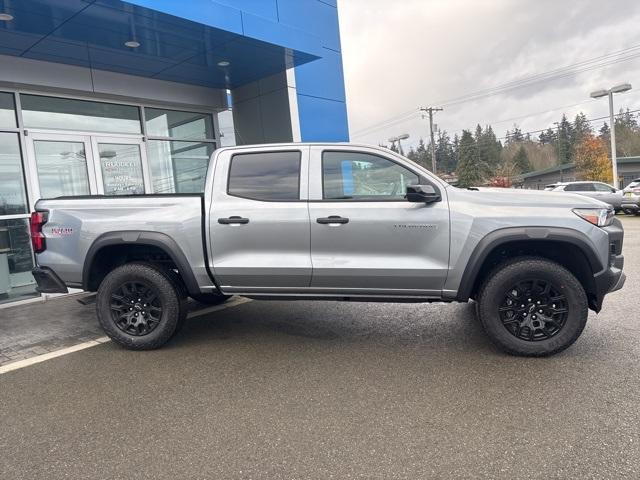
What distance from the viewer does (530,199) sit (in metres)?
4.20

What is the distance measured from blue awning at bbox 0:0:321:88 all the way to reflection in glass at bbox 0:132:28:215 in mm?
1367

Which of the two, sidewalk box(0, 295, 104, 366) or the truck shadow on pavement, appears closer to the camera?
the truck shadow on pavement

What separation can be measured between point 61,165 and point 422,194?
6.77 meters

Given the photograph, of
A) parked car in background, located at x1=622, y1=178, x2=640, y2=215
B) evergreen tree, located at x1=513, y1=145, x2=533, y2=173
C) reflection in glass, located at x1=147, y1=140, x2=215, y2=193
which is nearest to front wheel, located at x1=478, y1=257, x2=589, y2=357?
reflection in glass, located at x1=147, y1=140, x2=215, y2=193

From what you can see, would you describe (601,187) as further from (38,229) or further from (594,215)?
(38,229)

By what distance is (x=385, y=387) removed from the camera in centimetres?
378

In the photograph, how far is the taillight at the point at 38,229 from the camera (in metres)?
4.97

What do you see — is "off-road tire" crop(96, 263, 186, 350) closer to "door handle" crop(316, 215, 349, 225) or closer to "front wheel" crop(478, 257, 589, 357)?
"door handle" crop(316, 215, 349, 225)

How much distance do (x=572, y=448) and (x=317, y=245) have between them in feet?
8.33

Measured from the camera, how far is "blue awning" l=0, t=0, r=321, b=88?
20.3 ft

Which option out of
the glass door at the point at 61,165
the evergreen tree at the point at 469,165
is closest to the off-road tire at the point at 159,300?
the glass door at the point at 61,165

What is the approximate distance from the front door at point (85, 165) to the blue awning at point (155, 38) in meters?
1.30

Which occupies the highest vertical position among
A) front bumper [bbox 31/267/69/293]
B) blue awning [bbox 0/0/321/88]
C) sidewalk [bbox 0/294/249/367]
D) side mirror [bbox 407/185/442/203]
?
blue awning [bbox 0/0/321/88]

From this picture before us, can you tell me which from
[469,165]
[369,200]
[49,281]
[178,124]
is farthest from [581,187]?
[469,165]
